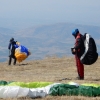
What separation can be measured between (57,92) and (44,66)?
44.8 ft

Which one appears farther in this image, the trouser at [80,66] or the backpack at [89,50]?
the trouser at [80,66]

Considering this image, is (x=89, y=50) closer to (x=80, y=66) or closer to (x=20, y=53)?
(x=80, y=66)

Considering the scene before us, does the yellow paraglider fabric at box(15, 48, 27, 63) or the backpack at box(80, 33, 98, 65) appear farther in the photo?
the yellow paraglider fabric at box(15, 48, 27, 63)

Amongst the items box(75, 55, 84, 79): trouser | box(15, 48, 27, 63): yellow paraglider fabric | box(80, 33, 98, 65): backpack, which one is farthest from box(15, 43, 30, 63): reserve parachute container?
box(80, 33, 98, 65): backpack

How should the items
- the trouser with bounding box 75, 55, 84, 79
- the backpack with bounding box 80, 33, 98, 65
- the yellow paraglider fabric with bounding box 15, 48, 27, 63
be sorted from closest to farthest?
the backpack with bounding box 80, 33, 98, 65 < the trouser with bounding box 75, 55, 84, 79 < the yellow paraglider fabric with bounding box 15, 48, 27, 63

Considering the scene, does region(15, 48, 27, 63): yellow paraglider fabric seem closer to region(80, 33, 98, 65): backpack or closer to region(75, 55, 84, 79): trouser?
region(75, 55, 84, 79): trouser

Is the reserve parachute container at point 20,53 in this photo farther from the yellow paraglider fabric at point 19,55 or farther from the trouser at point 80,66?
the trouser at point 80,66

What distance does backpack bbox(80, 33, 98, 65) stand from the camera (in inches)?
578

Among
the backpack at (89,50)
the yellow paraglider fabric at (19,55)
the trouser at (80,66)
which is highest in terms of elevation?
the yellow paraglider fabric at (19,55)

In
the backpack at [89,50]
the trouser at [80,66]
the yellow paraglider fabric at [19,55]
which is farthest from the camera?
the yellow paraglider fabric at [19,55]

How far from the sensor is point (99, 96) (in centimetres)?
995

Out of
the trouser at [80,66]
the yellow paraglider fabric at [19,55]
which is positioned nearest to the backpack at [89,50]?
the trouser at [80,66]

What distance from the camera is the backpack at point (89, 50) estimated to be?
14.7 meters

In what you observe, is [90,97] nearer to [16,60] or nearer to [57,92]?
[57,92]
